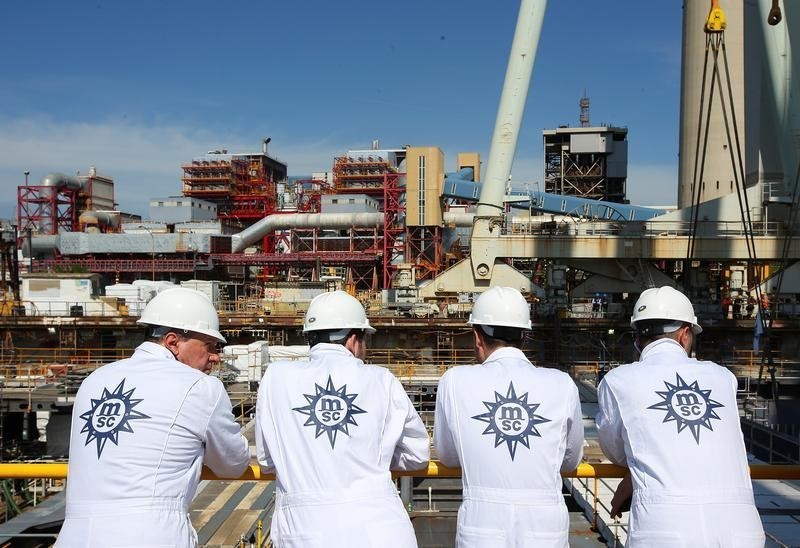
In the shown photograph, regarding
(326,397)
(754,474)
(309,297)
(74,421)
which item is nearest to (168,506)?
(74,421)

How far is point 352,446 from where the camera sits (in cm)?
273

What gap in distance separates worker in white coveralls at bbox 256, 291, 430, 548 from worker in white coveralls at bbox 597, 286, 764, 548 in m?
1.00

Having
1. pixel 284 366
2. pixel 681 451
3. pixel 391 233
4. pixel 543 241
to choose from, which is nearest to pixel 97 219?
pixel 391 233

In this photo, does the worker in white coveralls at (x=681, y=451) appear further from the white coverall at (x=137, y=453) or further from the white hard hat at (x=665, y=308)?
the white coverall at (x=137, y=453)

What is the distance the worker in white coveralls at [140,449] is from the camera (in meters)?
2.59

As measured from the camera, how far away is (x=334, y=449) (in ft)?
8.91

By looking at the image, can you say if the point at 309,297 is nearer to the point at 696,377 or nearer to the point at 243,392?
the point at 243,392

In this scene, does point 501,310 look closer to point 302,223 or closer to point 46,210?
point 302,223

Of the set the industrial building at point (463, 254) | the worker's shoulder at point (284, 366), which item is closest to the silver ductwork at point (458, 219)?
the industrial building at point (463, 254)

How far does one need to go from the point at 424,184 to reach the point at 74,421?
29.8 m

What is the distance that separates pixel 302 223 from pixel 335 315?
39.6 metres

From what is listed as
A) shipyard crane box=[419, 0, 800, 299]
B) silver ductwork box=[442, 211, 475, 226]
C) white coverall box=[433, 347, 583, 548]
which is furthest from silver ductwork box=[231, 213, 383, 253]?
white coverall box=[433, 347, 583, 548]

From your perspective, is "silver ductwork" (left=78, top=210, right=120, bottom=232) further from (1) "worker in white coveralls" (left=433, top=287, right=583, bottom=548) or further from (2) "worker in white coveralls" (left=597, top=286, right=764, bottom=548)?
(2) "worker in white coveralls" (left=597, top=286, right=764, bottom=548)

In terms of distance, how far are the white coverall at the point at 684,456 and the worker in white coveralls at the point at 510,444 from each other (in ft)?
0.95
